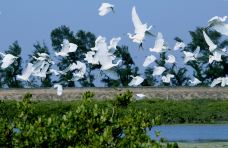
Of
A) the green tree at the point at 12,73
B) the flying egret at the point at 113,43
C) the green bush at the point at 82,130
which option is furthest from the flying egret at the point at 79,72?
the green tree at the point at 12,73

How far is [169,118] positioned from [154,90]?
522cm

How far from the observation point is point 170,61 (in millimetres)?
11211

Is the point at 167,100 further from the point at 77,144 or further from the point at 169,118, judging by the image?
the point at 77,144

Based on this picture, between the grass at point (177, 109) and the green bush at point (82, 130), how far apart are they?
2281cm

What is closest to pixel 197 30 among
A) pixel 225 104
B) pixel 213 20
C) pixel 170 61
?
pixel 225 104

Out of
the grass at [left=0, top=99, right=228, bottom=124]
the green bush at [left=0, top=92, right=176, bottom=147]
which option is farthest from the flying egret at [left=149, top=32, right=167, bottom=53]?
the grass at [left=0, top=99, right=228, bottom=124]

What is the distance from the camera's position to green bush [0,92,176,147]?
6344 millimetres

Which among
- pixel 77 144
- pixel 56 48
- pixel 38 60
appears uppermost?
pixel 56 48

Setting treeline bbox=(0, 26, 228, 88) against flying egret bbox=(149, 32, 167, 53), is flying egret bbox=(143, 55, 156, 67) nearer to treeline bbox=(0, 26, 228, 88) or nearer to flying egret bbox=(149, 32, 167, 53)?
flying egret bbox=(149, 32, 167, 53)

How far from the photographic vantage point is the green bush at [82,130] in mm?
6344

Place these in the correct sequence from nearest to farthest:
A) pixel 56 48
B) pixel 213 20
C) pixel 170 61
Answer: pixel 213 20 → pixel 170 61 → pixel 56 48

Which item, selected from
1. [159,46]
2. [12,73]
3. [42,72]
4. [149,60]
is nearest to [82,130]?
[42,72]

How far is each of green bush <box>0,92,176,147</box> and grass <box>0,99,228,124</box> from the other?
2281 centimetres

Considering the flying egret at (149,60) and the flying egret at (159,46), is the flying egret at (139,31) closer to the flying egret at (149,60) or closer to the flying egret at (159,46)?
the flying egret at (159,46)
